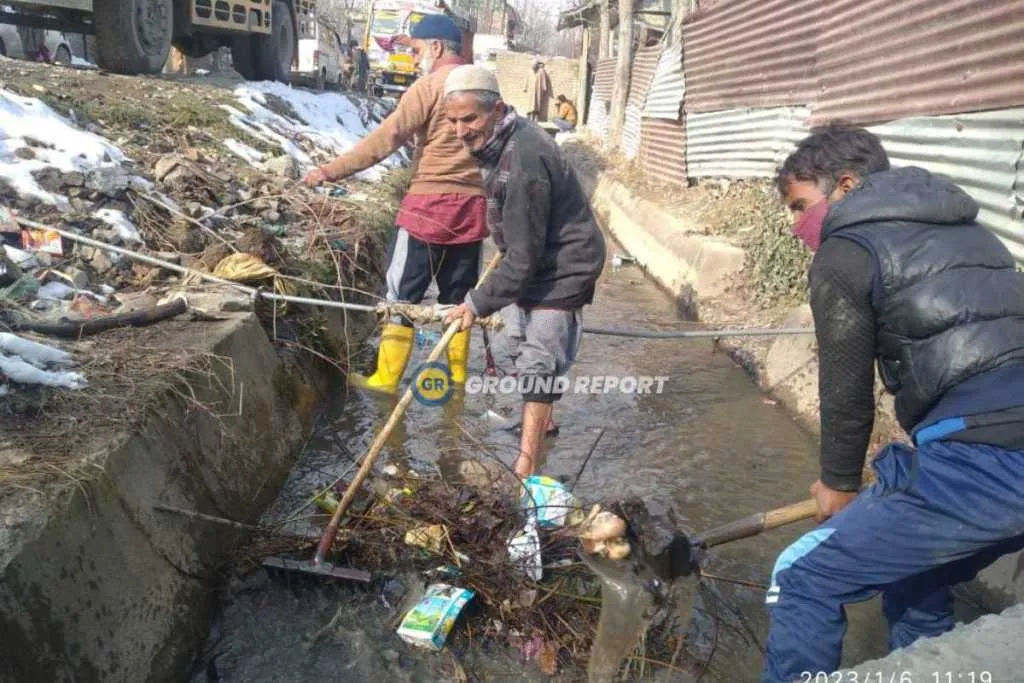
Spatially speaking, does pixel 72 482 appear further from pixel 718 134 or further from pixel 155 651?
pixel 718 134

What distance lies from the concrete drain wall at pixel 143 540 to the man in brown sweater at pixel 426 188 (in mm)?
1098

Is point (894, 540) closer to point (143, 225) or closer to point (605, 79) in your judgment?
point (143, 225)

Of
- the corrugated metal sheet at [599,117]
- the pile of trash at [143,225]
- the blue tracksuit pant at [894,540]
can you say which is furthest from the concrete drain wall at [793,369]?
the corrugated metal sheet at [599,117]

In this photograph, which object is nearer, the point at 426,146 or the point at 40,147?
the point at 426,146

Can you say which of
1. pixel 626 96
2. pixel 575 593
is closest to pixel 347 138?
pixel 626 96

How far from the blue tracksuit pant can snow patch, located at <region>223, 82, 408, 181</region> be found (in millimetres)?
6547

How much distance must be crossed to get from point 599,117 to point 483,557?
18983mm

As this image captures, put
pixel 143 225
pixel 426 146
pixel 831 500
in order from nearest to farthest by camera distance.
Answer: pixel 831 500 → pixel 426 146 → pixel 143 225

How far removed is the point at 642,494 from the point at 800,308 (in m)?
2.42

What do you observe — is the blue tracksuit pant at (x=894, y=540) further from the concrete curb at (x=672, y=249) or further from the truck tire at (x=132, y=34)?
the truck tire at (x=132, y=34)

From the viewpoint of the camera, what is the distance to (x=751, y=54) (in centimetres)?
863

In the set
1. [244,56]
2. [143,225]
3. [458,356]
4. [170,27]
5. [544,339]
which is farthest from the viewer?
[244,56]

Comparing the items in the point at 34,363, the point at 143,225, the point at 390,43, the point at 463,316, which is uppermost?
the point at 390,43

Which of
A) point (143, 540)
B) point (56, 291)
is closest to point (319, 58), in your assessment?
point (56, 291)
